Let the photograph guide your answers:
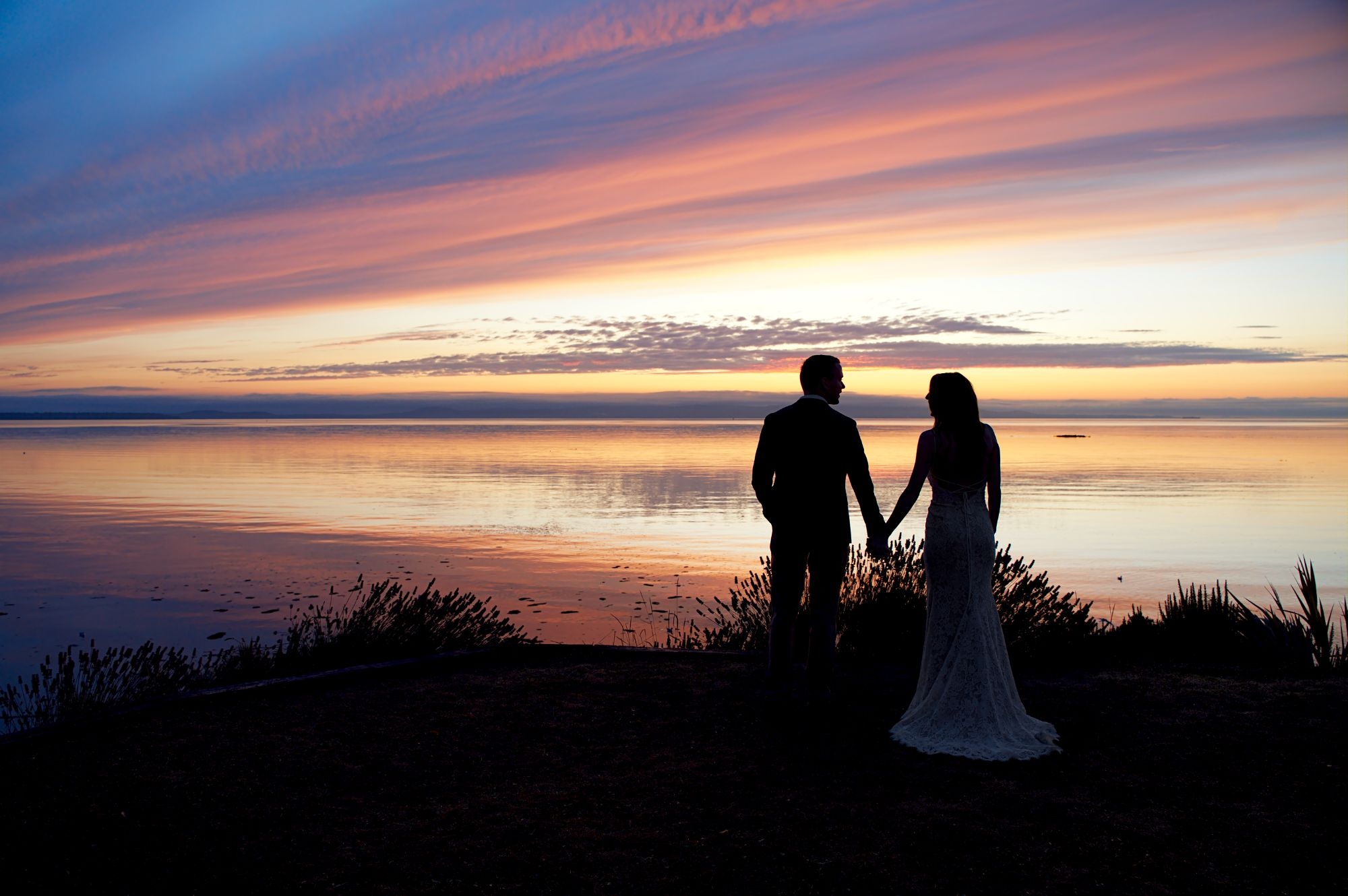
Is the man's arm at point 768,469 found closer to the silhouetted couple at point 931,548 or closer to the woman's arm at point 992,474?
the silhouetted couple at point 931,548

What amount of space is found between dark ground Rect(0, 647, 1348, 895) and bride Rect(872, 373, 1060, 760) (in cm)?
34

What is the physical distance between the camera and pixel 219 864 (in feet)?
A: 16.4

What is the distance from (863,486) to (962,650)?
137 cm

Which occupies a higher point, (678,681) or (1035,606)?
(1035,606)

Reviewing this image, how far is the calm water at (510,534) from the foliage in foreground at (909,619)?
3.79 m

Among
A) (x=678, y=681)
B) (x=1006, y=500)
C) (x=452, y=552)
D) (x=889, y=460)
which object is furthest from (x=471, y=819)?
(x=889, y=460)

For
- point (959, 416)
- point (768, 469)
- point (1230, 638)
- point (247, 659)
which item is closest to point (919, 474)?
point (959, 416)

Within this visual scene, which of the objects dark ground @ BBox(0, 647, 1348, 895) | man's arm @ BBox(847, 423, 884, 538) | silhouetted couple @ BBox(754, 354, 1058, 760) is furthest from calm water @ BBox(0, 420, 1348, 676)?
man's arm @ BBox(847, 423, 884, 538)

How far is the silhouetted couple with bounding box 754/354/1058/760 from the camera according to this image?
21.7 ft

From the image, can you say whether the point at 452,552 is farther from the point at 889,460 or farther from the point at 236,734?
the point at 889,460

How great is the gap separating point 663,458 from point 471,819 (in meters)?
47.5

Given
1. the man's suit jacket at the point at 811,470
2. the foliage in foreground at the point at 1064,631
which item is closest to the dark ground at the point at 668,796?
the foliage in foreground at the point at 1064,631

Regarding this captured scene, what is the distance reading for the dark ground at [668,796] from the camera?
477cm

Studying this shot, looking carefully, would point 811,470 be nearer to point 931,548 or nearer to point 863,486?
point 863,486
